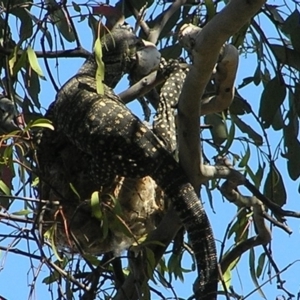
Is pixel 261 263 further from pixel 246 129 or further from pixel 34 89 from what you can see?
pixel 34 89

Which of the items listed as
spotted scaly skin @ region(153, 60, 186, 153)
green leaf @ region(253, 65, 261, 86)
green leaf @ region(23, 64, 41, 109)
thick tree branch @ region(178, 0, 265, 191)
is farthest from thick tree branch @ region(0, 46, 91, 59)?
green leaf @ region(253, 65, 261, 86)

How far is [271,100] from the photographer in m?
3.34

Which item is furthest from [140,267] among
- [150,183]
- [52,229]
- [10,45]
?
[10,45]

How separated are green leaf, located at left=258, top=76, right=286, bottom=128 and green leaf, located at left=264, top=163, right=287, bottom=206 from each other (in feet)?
0.52

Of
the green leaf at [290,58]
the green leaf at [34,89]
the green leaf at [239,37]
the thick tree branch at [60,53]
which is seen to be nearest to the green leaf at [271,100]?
the green leaf at [290,58]

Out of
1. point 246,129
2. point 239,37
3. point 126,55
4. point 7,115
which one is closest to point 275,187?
point 246,129

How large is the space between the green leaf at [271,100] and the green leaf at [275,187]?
16cm

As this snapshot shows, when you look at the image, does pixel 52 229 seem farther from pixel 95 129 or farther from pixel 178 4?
pixel 178 4

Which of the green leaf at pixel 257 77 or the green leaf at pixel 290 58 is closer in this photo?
the green leaf at pixel 290 58

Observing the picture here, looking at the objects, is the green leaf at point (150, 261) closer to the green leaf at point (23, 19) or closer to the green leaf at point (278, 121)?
the green leaf at point (23, 19)

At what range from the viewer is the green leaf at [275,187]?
329cm

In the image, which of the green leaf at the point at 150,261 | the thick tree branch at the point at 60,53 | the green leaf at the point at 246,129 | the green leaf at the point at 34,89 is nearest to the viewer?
the green leaf at the point at 150,261

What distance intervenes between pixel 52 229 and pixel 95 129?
0.63m

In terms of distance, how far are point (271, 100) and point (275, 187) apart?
29 cm
